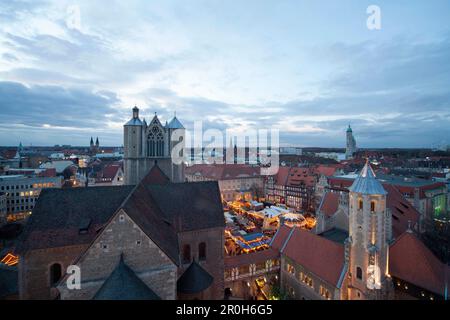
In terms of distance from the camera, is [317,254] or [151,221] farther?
[317,254]

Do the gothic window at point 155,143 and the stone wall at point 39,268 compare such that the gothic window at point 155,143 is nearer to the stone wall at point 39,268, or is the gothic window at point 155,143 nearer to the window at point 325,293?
the stone wall at point 39,268

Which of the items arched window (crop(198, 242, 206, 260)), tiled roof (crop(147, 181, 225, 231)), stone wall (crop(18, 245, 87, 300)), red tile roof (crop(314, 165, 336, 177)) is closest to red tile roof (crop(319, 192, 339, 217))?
tiled roof (crop(147, 181, 225, 231))

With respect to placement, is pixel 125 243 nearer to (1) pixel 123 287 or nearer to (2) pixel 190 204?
(1) pixel 123 287

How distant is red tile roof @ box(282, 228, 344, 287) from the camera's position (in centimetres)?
2062

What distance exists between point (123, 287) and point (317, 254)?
58.8 ft

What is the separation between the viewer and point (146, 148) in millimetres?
33344

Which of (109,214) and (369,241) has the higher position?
(109,214)

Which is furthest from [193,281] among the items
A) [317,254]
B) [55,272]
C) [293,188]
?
[293,188]

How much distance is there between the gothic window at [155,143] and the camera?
33550mm

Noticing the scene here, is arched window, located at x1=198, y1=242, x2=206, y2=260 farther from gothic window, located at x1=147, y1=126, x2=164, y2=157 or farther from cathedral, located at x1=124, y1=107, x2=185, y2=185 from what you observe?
gothic window, located at x1=147, y1=126, x2=164, y2=157

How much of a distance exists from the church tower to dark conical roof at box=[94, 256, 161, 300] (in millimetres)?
15626

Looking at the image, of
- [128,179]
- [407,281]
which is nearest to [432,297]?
[407,281]
